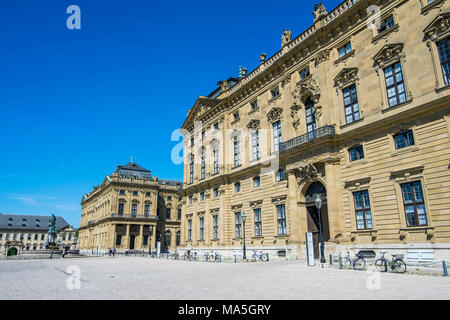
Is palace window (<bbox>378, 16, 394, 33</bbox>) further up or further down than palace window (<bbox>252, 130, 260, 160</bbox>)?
further up

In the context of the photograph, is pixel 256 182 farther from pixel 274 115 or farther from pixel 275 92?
pixel 275 92

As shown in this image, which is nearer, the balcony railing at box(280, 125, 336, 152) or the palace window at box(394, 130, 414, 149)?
the palace window at box(394, 130, 414, 149)

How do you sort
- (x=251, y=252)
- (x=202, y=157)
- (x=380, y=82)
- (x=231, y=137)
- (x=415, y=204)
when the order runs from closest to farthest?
(x=415, y=204)
(x=380, y=82)
(x=251, y=252)
(x=231, y=137)
(x=202, y=157)

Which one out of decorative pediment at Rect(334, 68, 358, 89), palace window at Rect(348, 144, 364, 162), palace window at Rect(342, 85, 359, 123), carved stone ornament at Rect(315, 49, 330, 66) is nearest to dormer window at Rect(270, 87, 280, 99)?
carved stone ornament at Rect(315, 49, 330, 66)

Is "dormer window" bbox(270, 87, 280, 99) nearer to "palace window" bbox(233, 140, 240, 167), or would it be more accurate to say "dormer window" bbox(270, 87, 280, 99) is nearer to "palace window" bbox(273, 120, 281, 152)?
"palace window" bbox(273, 120, 281, 152)

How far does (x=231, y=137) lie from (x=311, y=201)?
1553cm

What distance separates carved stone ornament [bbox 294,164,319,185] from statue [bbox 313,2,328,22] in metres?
13.5

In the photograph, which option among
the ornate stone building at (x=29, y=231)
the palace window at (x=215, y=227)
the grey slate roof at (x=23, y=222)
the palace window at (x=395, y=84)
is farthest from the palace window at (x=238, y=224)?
the grey slate roof at (x=23, y=222)

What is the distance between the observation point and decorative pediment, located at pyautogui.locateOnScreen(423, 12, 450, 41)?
20242 millimetres

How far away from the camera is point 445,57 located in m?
20.3
